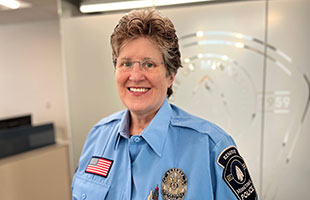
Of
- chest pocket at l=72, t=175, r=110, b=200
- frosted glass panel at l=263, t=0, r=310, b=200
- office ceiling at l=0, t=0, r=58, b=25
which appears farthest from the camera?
office ceiling at l=0, t=0, r=58, b=25

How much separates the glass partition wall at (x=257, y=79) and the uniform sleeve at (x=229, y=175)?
107 centimetres

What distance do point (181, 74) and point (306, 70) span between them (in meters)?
0.95

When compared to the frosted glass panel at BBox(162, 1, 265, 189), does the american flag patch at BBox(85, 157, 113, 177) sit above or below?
below

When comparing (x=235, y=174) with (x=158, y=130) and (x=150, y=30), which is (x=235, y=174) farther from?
(x=150, y=30)

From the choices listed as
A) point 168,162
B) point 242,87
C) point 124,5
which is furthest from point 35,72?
point 168,162

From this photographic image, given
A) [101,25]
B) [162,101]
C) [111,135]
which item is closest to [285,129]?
[162,101]

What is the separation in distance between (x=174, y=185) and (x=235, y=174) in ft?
0.74

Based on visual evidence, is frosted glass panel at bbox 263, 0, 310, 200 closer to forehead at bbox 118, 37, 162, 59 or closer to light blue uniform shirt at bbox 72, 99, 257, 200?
light blue uniform shirt at bbox 72, 99, 257, 200

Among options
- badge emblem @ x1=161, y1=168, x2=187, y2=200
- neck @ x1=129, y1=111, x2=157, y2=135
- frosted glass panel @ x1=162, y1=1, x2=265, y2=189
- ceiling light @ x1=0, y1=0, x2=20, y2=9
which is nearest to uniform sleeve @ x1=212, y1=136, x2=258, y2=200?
badge emblem @ x1=161, y1=168, x2=187, y2=200

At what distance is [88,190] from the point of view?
957 mm

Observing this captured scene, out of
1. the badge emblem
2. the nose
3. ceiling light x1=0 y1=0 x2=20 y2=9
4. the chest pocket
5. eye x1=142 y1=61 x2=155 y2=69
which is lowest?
the chest pocket

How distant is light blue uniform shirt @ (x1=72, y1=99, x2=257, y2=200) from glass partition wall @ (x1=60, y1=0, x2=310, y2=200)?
0.96 m

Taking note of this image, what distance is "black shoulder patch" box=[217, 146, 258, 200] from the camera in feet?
2.61

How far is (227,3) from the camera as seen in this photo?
5.79 ft
